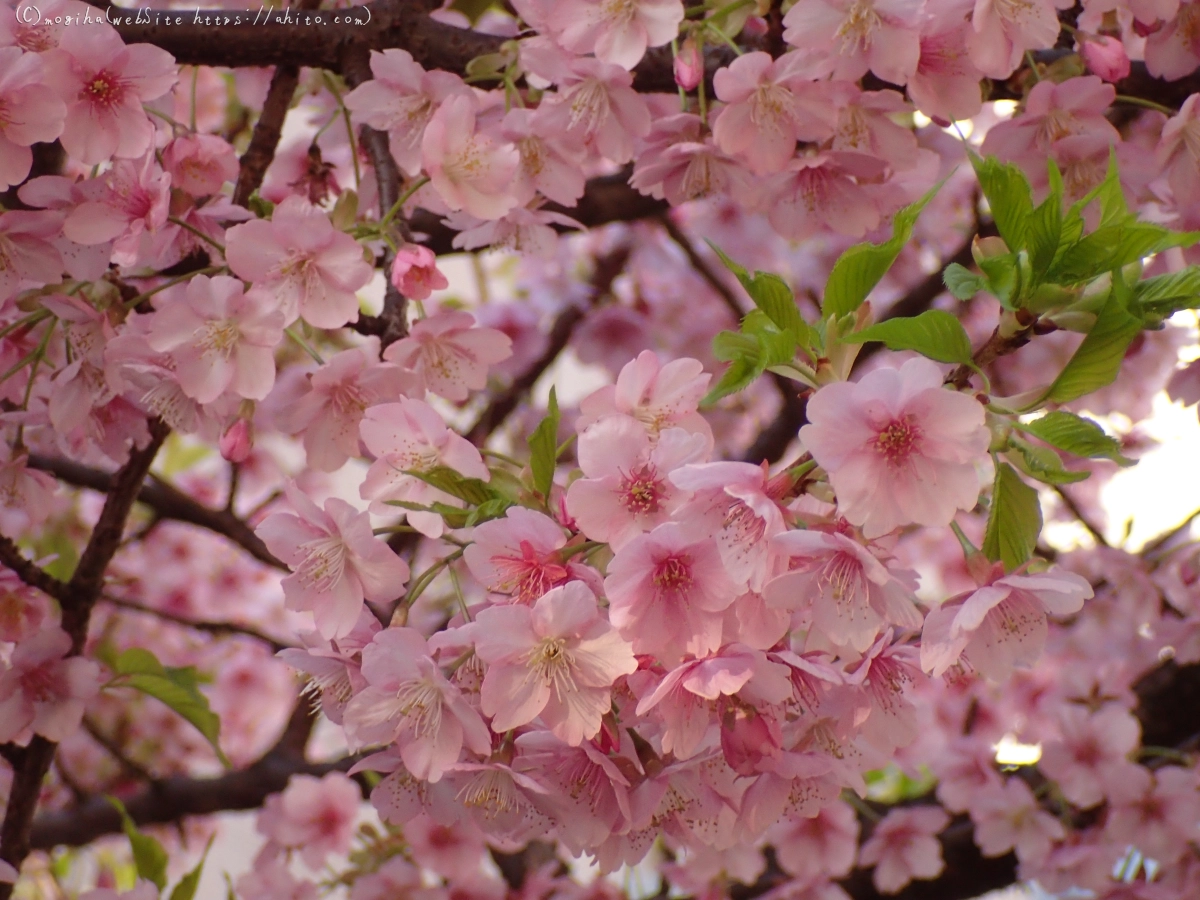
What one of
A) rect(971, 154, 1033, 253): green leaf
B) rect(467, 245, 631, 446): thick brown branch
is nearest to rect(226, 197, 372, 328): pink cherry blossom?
rect(971, 154, 1033, 253): green leaf

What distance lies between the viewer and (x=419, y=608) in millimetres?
2166

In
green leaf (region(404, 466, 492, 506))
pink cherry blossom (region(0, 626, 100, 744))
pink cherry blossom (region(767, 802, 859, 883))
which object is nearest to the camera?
green leaf (region(404, 466, 492, 506))

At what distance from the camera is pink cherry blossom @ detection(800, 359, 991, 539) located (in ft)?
1.92

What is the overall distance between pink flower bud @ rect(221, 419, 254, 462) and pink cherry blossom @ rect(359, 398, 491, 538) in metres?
0.21

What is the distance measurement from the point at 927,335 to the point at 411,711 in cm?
37

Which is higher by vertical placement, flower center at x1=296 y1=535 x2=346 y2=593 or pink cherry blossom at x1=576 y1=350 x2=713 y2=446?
pink cherry blossom at x1=576 y1=350 x2=713 y2=446

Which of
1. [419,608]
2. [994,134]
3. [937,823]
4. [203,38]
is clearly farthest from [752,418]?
[203,38]

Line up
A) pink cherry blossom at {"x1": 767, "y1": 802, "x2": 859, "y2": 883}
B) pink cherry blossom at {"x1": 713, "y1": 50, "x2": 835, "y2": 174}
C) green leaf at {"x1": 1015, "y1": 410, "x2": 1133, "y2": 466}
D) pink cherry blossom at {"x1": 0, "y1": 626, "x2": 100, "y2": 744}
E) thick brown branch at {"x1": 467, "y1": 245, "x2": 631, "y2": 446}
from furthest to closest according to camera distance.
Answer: thick brown branch at {"x1": 467, "y1": 245, "x2": 631, "y2": 446}, pink cherry blossom at {"x1": 767, "y1": 802, "x2": 859, "y2": 883}, pink cherry blossom at {"x1": 0, "y1": 626, "x2": 100, "y2": 744}, pink cherry blossom at {"x1": 713, "y1": 50, "x2": 835, "y2": 174}, green leaf at {"x1": 1015, "y1": 410, "x2": 1133, "y2": 466}

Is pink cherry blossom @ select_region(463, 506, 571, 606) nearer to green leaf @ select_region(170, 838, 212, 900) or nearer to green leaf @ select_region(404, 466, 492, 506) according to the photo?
green leaf @ select_region(404, 466, 492, 506)

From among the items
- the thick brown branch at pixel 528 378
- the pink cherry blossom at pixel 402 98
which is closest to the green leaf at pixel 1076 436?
the pink cherry blossom at pixel 402 98

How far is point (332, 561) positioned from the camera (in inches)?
28.8

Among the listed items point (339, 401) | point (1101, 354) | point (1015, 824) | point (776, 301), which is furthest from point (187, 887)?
point (1015, 824)

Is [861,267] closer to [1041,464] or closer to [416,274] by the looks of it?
[1041,464]

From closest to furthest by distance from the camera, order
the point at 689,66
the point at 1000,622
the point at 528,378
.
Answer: the point at 1000,622 → the point at 689,66 → the point at 528,378
